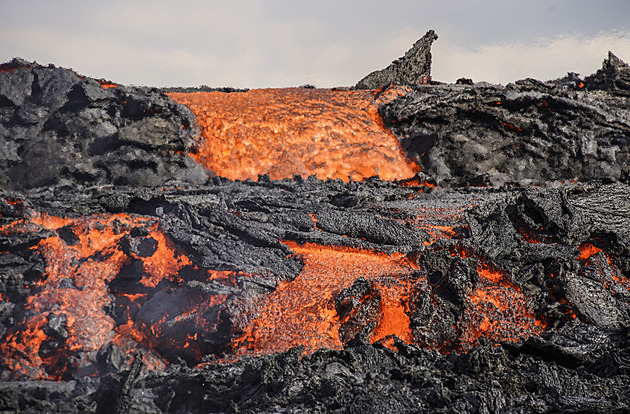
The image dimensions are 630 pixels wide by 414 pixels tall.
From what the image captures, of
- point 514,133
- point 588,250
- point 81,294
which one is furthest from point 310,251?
point 514,133

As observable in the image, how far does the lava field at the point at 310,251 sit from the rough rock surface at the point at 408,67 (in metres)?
2.14

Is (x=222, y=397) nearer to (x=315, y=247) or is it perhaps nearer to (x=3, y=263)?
(x=315, y=247)

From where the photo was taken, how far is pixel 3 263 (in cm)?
409

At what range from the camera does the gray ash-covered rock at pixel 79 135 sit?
19.2ft

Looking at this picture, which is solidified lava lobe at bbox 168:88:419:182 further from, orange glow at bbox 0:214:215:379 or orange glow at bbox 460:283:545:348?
orange glow at bbox 460:283:545:348

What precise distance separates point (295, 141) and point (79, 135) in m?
2.92

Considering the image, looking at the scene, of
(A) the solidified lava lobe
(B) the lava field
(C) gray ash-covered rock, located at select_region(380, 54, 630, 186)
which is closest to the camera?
(B) the lava field

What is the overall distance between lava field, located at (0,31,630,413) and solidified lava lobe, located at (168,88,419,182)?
33 millimetres

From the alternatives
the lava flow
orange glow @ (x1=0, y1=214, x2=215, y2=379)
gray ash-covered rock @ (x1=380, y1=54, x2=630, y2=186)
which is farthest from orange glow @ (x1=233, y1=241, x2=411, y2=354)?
gray ash-covered rock @ (x1=380, y1=54, x2=630, y2=186)

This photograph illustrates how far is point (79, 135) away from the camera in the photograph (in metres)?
6.09

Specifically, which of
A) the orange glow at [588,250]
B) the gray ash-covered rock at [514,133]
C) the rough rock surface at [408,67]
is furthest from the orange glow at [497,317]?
the rough rock surface at [408,67]

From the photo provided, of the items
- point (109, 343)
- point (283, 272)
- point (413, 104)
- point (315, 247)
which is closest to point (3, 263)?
point (109, 343)

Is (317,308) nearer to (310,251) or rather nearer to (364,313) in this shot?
(364,313)

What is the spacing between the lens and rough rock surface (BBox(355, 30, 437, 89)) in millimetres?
9547
